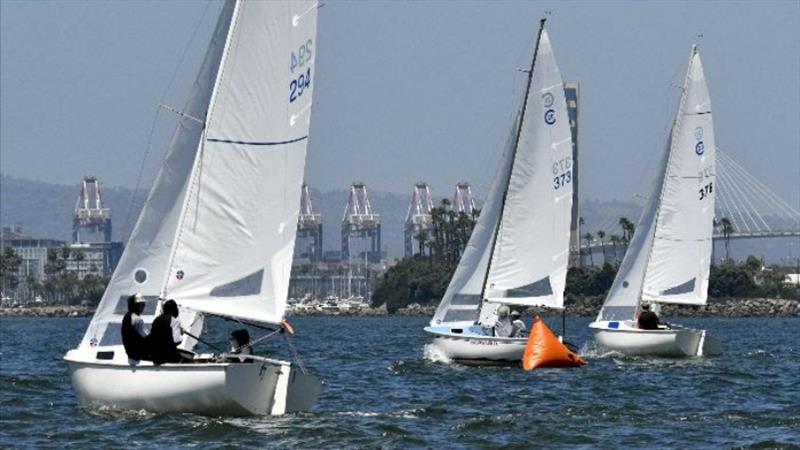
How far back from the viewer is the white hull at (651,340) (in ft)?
134

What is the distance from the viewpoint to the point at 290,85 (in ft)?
76.8

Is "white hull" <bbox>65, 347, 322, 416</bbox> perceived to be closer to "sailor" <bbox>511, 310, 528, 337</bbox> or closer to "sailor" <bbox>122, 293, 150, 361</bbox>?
"sailor" <bbox>122, 293, 150, 361</bbox>

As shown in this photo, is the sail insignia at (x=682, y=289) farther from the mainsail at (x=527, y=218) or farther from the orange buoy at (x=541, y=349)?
the orange buoy at (x=541, y=349)

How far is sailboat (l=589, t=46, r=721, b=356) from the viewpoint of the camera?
45.8 metres

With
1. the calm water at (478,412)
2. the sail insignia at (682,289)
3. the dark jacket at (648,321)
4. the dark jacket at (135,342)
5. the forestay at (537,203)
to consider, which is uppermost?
the forestay at (537,203)

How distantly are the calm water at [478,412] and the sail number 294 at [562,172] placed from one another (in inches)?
161

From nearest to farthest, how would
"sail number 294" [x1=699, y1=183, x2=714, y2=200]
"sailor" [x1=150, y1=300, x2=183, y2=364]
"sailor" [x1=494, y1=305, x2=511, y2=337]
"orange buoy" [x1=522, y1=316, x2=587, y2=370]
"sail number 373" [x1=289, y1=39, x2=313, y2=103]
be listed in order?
"sailor" [x1=150, y1=300, x2=183, y2=364]
"sail number 373" [x1=289, y1=39, x2=313, y2=103]
"orange buoy" [x1=522, y1=316, x2=587, y2=370]
"sailor" [x1=494, y1=305, x2=511, y2=337]
"sail number 294" [x1=699, y1=183, x2=714, y2=200]

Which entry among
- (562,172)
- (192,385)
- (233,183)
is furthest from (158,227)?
(562,172)

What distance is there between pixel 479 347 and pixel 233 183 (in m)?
14.1

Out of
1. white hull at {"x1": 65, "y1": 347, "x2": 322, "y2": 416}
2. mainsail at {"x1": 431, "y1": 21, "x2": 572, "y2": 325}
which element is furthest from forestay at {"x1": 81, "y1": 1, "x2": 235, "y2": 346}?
mainsail at {"x1": 431, "y1": 21, "x2": 572, "y2": 325}

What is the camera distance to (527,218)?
4056 cm

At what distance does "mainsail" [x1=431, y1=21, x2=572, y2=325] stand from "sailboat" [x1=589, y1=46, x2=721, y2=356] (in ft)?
14.8

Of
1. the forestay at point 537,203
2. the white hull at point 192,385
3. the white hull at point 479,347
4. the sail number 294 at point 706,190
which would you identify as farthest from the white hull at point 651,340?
the white hull at point 192,385

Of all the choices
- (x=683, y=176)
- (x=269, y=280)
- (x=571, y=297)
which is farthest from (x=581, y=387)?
(x=571, y=297)
